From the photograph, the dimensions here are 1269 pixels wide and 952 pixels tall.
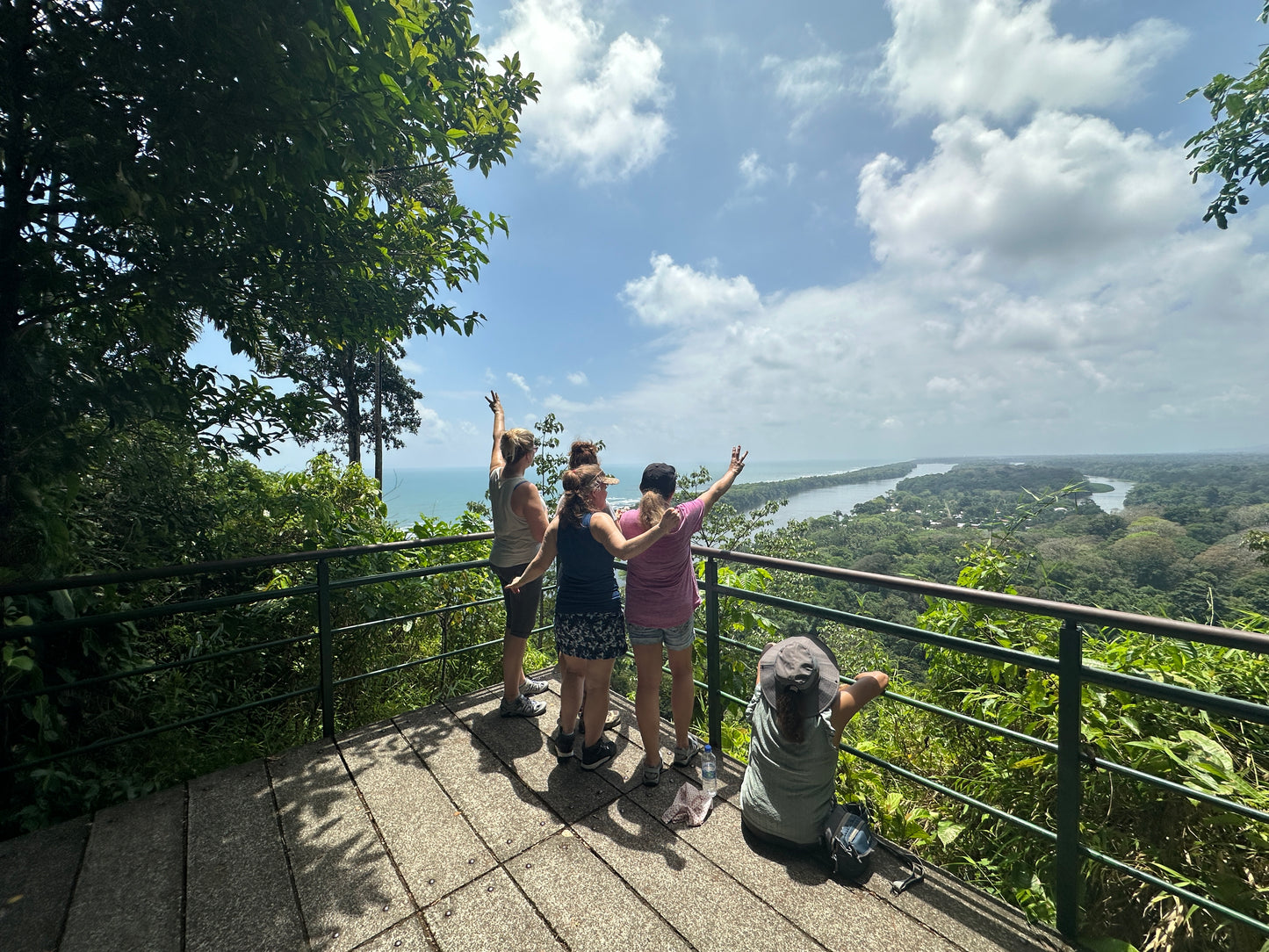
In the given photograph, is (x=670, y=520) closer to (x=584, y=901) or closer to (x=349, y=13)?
(x=584, y=901)

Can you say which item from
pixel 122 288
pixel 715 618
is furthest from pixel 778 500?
pixel 122 288

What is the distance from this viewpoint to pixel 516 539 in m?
3.19

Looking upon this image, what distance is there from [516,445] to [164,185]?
6.37 feet

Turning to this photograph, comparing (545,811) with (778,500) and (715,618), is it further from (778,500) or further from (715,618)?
(778,500)

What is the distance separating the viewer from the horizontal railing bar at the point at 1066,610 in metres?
1.48

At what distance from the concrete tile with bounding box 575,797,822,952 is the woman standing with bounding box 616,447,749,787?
34cm

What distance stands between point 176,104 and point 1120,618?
435 cm

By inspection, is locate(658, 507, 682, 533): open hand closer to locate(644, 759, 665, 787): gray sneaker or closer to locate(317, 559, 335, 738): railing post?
locate(644, 759, 665, 787): gray sneaker

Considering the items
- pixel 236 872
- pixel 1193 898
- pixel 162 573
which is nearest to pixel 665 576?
pixel 1193 898

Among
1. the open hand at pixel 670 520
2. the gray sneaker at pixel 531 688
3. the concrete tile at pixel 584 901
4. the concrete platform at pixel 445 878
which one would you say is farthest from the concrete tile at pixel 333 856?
the open hand at pixel 670 520

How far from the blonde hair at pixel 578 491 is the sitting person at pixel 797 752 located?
Result: 3.78 feet

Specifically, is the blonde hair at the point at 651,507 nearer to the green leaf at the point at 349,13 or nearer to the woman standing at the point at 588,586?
the woman standing at the point at 588,586

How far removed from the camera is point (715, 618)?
289 centimetres

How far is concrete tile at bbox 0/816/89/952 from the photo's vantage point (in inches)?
70.9
